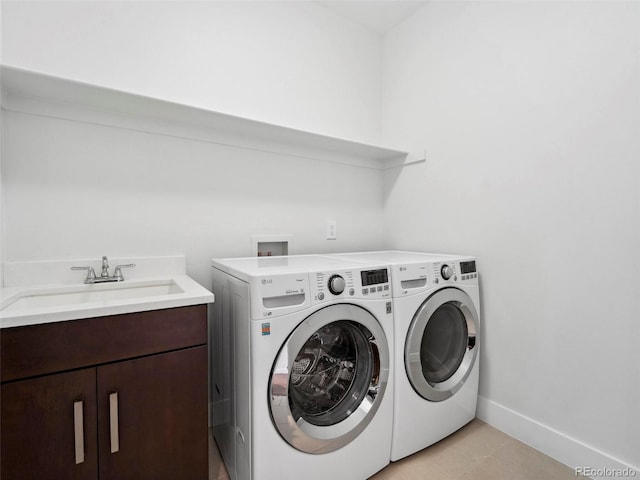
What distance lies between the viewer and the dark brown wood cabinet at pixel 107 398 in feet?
2.77

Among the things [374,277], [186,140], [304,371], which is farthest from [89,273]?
[374,277]

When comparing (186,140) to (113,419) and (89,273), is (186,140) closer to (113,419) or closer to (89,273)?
(89,273)

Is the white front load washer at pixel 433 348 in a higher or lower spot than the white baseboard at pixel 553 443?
higher

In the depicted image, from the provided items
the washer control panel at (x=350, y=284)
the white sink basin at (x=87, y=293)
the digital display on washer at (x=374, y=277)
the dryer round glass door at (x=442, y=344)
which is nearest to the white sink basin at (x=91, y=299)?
the white sink basin at (x=87, y=293)

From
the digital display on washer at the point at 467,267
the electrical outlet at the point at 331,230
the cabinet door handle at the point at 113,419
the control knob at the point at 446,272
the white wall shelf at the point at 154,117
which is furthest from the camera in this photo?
the electrical outlet at the point at 331,230

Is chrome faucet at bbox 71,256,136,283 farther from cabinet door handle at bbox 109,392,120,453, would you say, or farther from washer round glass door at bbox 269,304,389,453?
washer round glass door at bbox 269,304,389,453

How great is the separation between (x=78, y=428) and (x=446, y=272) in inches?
59.9

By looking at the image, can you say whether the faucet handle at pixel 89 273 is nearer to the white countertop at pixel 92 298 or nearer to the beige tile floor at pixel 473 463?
the white countertop at pixel 92 298

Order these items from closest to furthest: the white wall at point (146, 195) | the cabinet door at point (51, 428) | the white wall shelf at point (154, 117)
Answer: the cabinet door at point (51, 428)
the white wall shelf at point (154, 117)
the white wall at point (146, 195)

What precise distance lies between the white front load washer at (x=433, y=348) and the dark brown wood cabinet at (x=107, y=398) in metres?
0.82

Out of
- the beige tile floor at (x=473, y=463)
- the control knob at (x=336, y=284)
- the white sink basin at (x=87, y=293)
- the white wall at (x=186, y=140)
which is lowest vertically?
the beige tile floor at (x=473, y=463)

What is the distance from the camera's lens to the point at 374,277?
1.29m

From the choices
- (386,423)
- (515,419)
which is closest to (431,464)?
(386,423)

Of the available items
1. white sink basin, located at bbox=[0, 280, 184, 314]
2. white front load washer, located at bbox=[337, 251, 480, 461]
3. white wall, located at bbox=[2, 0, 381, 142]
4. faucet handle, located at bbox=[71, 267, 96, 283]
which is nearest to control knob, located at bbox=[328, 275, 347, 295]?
white front load washer, located at bbox=[337, 251, 480, 461]
